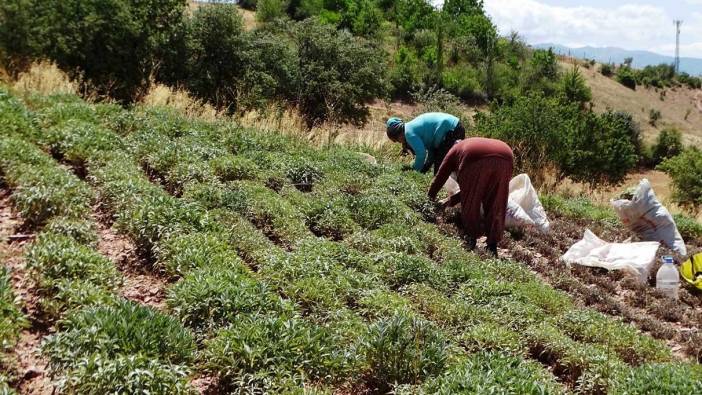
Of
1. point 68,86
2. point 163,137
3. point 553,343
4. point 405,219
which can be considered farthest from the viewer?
point 68,86

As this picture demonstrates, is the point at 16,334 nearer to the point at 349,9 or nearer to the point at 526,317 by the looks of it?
the point at 526,317

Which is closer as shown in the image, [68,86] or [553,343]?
[553,343]

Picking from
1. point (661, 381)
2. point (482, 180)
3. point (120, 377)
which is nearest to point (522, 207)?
point (482, 180)

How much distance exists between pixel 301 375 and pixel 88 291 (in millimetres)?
1574

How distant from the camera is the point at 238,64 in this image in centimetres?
1472

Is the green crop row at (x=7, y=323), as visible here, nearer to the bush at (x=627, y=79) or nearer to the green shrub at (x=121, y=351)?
the green shrub at (x=121, y=351)

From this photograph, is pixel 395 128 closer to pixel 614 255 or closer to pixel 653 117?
pixel 614 255

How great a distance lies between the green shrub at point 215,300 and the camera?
152 inches

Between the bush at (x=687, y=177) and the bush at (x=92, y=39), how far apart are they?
57.1 ft

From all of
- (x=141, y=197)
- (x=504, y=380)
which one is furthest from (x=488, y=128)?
(x=504, y=380)

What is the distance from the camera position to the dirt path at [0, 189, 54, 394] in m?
3.27

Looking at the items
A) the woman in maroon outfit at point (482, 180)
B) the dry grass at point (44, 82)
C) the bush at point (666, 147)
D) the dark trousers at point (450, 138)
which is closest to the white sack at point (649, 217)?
the woman in maroon outfit at point (482, 180)

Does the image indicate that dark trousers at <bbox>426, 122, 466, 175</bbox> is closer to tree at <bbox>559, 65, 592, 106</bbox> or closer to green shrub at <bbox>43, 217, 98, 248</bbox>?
green shrub at <bbox>43, 217, 98, 248</bbox>

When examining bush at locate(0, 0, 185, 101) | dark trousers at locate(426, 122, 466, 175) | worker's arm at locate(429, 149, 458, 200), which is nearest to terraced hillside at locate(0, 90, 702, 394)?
worker's arm at locate(429, 149, 458, 200)
